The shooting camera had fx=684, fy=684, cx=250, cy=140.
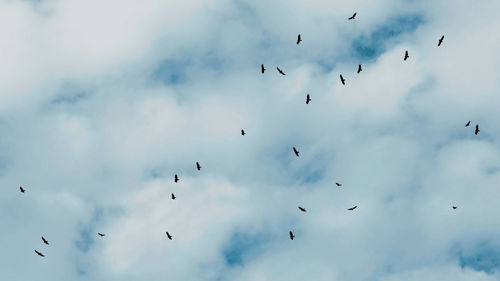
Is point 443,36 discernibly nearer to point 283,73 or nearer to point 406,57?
point 406,57

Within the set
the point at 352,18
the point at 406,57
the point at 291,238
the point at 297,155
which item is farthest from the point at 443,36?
the point at 291,238

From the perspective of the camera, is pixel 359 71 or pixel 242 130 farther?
pixel 242 130

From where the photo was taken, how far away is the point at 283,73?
8962 cm

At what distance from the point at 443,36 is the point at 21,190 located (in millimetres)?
58949

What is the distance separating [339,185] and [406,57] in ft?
62.0

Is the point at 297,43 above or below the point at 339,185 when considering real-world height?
above

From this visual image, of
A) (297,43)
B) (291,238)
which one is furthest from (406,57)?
(291,238)

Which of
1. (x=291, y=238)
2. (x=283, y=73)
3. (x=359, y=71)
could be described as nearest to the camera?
(x=359, y=71)

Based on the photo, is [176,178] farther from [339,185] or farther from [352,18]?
[352,18]

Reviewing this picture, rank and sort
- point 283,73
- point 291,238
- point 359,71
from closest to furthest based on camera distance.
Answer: point 359,71 → point 283,73 → point 291,238

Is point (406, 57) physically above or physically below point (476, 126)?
above

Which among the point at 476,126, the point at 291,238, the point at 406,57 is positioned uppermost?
the point at 406,57

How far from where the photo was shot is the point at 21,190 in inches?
3639

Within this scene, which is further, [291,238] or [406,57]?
[291,238]
